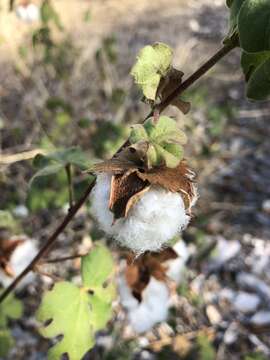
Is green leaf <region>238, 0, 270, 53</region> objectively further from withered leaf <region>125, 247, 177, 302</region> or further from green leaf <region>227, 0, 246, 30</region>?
withered leaf <region>125, 247, 177, 302</region>

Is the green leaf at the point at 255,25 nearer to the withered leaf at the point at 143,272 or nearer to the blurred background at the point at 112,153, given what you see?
the blurred background at the point at 112,153

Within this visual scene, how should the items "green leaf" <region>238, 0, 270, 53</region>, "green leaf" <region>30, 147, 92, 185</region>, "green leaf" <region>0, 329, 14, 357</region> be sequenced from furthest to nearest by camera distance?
"green leaf" <region>0, 329, 14, 357</region>, "green leaf" <region>30, 147, 92, 185</region>, "green leaf" <region>238, 0, 270, 53</region>

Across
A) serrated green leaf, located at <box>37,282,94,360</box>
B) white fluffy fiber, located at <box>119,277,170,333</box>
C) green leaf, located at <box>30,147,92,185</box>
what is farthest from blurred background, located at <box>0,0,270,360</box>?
serrated green leaf, located at <box>37,282,94,360</box>

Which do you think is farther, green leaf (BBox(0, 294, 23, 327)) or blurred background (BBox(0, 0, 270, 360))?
blurred background (BBox(0, 0, 270, 360))

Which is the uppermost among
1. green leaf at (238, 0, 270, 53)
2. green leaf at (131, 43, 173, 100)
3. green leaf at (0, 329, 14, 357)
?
green leaf at (238, 0, 270, 53)

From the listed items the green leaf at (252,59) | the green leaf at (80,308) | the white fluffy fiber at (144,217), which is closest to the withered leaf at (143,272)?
the green leaf at (80,308)

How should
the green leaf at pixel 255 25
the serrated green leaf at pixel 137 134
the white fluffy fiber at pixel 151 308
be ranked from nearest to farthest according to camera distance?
the green leaf at pixel 255 25
the serrated green leaf at pixel 137 134
the white fluffy fiber at pixel 151 308

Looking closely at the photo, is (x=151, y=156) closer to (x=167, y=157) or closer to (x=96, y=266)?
(x=167, y=157)

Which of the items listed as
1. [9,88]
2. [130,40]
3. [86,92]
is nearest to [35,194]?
[86,92]
